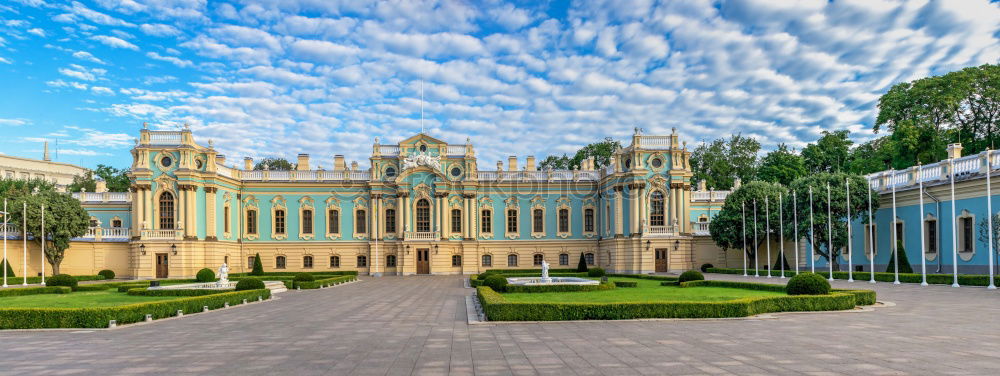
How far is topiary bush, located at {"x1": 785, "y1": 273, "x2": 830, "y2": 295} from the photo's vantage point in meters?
20.4

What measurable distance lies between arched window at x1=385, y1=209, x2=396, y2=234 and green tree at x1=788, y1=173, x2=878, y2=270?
29.4 meters

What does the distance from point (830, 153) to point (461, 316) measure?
5785cm

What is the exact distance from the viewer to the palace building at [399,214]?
47.6 m

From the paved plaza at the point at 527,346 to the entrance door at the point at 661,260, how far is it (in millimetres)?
29875

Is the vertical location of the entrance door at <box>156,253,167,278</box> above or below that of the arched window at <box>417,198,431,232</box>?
below

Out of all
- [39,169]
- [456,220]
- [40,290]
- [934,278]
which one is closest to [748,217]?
[934,278]

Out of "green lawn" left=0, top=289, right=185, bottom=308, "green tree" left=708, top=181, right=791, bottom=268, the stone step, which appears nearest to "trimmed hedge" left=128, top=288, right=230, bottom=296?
"green lawn" left=0, top=289, right=185, bottom=308

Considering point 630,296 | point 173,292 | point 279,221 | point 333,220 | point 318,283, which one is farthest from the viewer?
point 333,220

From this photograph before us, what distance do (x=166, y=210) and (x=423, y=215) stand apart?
60.8 feet

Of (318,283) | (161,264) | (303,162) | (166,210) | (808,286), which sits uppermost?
(303,162)

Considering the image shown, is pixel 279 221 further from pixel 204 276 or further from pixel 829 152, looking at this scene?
pixel 829 152

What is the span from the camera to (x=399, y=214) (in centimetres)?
5353

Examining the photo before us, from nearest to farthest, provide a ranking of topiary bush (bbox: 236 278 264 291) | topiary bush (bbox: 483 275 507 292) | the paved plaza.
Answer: the paved plaza, topiary bush (bbox: 483 275 507 292), topiary bush (bbox: 236 278 264 291)

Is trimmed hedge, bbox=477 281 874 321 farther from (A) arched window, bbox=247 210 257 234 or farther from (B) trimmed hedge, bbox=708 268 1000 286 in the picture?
(A) arched window, bbox=247 210 257 234
